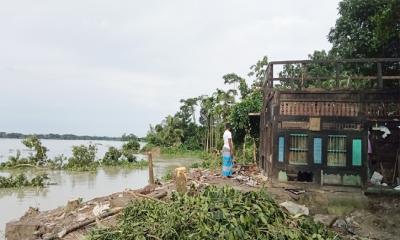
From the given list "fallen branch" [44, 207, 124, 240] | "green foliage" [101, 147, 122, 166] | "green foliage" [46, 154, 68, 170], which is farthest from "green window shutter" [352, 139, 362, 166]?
"green foliage" [101, 147, 122, 166]

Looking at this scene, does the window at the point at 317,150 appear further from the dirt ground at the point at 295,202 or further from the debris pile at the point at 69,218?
the debris pile at the point at 69,218

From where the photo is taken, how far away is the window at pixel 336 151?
1216 centimetres

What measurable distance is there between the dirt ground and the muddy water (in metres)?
1.58

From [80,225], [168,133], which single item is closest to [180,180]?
[80,225]

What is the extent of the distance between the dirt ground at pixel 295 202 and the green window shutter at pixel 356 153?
689 millimetres

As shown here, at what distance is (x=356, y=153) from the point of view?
12055 mm

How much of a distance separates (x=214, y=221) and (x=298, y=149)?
578cm

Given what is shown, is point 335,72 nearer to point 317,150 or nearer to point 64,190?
point 317,150

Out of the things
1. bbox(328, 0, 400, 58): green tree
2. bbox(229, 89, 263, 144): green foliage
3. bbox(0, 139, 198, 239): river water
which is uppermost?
bbox(328, 0, 400, 58): green tree

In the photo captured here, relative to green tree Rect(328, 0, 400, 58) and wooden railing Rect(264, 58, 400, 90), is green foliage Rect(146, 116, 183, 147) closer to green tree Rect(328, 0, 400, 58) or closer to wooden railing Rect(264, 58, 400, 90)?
green tree Rect(328, 0, 400, 58)

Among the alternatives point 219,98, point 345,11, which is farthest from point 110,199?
point 219,98

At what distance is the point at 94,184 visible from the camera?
77.2ft

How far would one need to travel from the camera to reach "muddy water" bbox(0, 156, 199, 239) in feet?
55.5

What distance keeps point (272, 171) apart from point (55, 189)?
1271 cm
